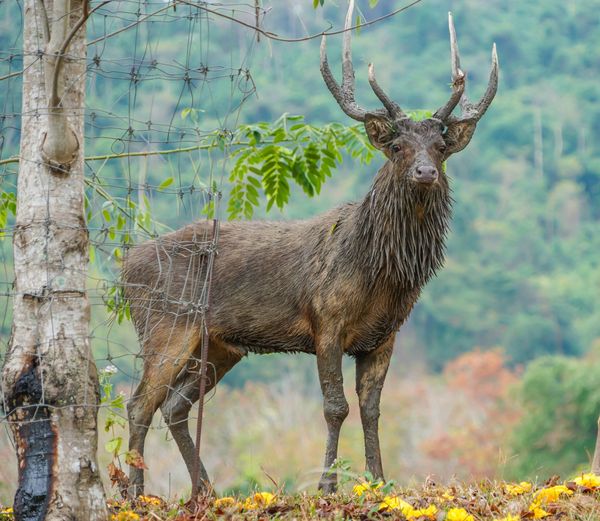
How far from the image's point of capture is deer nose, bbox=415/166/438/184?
686cm

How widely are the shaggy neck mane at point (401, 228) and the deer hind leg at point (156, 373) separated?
1404 mm

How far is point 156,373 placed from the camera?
786 cm

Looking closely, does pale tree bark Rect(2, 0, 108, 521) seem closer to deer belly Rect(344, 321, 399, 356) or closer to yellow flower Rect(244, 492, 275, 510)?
yellow flower Rect(244, 492, 275, 510)

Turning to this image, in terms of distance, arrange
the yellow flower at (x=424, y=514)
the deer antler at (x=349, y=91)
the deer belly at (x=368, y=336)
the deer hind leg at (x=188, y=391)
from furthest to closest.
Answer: the deer hind leg at (x=188, y=391) < the deer belly at (x=368, y=336) < the deer antler at (x=349, y=91) < the yellow flower at (x=424, y=514)

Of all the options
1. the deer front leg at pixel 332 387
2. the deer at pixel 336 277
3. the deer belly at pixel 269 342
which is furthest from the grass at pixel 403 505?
the deer belly at pixel 269 342

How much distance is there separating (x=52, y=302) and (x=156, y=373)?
9.03ft

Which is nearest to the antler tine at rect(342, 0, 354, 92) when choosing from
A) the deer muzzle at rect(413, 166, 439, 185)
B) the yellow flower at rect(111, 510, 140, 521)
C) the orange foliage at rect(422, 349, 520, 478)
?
the deer muzzle at rect(413, 166, 439, 185)

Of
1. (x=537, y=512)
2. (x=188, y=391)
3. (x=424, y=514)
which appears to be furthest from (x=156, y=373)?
(x=537, y=512)

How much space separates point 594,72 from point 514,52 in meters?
5.85

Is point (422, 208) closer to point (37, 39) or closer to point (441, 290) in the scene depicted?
point (37, 39)

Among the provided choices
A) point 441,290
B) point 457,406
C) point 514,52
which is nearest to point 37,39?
point 457,406

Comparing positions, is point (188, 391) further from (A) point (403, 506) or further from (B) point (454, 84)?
(A) point (403, 506)

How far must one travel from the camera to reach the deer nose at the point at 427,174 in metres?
6.86

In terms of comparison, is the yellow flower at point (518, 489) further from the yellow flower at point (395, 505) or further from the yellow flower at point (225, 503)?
the yellow flower at point (225, 503)
